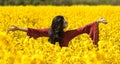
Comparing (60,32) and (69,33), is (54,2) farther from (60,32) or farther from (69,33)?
(60,32)

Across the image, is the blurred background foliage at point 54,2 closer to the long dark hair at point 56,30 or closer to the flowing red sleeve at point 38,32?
the flowing red sleeve at point 38,32

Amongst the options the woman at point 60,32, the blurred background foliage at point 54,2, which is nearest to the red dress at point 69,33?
the woman at point 60,32

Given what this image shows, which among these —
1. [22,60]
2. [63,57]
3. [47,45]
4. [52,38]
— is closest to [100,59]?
[22,60]

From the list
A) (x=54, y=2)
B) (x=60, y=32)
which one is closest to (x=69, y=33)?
(x=60, y=32)

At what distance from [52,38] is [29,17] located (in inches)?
411

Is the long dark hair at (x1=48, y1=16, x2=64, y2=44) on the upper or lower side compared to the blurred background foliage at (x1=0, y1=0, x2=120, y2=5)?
upper

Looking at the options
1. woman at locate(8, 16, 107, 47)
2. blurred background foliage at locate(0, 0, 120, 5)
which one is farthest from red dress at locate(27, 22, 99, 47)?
blurred background foliage at locate(0, 0, 120, 5)

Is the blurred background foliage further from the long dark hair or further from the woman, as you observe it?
the long dark hair

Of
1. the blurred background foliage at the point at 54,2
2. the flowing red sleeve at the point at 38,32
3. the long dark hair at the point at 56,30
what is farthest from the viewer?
the blurred background foliage at the point at 54,2

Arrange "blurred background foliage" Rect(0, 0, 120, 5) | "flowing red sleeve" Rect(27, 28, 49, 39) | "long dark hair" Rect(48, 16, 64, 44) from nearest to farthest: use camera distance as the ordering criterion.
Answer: "long dark hair" Rect(48, 16, 64, 44) < "flowing red sleeve" Rect(27, 28, 49, 39) < "blurred background foliage" Rect(0, 0, 120, 5)

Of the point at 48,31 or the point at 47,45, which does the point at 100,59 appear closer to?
the point at 47,45

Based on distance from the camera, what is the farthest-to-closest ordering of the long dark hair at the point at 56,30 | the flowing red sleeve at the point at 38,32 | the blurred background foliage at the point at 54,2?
the blurred background foliage at the point at 54,2
the flowing red sleeve at the point at 38,32
the long dark hair at the point at 56,30

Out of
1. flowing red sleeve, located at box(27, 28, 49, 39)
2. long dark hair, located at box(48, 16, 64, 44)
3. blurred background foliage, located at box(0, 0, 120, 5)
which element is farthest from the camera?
blurred background foliage, located at box(0, 0, 120, 5)

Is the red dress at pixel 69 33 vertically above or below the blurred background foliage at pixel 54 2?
above
